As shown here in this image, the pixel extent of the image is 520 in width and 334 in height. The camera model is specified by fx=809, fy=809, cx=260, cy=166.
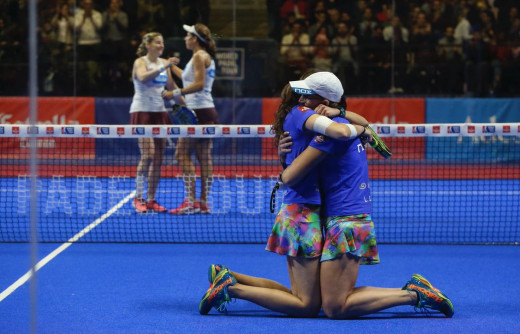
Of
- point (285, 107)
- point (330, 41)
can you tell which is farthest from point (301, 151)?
point (330, 41)

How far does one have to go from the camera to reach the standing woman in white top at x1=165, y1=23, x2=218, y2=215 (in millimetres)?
9023

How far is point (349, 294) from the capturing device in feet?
16.2

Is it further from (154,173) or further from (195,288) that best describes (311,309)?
(154,173)

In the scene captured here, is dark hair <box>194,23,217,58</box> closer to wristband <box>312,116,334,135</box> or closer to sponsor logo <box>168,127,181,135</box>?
sponsor logo <box>168,127,181,135</box>

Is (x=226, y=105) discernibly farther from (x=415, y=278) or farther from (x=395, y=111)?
(x=415, y=278)

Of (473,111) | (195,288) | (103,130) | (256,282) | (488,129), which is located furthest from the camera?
(473,111)

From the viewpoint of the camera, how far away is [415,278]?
508cm

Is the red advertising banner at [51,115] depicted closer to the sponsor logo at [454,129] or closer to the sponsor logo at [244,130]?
the sponsor logo at [244,130]

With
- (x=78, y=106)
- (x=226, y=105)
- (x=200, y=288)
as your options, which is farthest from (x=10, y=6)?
(x=200, y=288)

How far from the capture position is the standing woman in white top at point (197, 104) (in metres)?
9.02

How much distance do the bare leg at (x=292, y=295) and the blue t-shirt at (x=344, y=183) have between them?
43 centimetres

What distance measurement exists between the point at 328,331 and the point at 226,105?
951 centimetres

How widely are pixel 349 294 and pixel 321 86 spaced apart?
128cm

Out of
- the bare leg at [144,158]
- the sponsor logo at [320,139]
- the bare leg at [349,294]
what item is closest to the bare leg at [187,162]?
the bare leg at [144,158]
